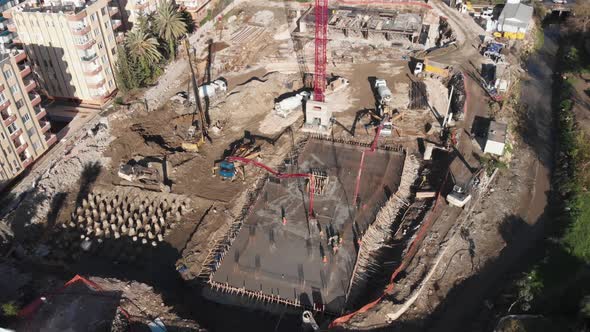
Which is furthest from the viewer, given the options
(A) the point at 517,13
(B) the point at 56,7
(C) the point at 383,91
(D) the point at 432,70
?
(A) the point at 517,13

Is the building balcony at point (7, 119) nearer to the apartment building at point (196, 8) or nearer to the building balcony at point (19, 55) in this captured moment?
the building balcony at point (19, 55)

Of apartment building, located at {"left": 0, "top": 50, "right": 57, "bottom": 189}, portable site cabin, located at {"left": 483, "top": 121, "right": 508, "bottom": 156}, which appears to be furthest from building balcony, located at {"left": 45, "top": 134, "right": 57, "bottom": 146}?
portable site cabin, located at {"left": 483, "top": 121, "right": 508, "bottom": 156}

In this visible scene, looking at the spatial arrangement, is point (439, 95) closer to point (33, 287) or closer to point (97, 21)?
point (97, 21)

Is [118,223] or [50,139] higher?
[50,139]

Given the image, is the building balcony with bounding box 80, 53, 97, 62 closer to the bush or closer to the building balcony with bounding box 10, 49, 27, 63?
the building balcony with bounding box 10, 49, 27, 63

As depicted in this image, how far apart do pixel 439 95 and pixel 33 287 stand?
53.2 metres

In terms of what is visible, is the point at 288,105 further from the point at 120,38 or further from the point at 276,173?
the point at 120,38

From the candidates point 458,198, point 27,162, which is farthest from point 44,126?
point 458,198

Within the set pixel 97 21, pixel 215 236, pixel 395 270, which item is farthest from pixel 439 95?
pixel 97 21

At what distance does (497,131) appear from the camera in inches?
2132

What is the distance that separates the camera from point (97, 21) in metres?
60.0

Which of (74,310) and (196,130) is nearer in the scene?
(74,310)

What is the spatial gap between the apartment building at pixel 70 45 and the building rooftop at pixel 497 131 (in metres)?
49.6

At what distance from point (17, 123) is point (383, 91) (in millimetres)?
→ 44112
